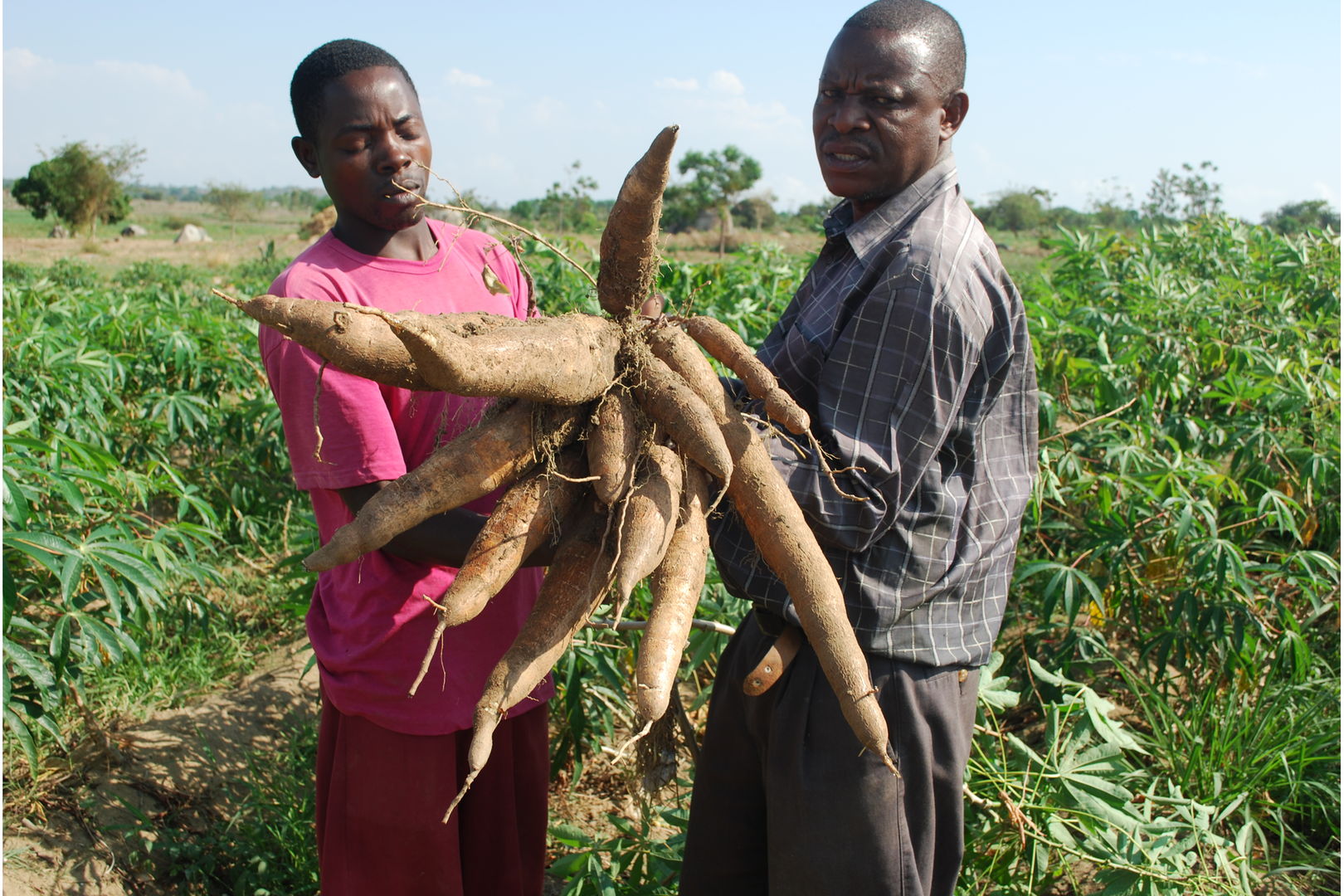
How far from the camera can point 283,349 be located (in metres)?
1.50

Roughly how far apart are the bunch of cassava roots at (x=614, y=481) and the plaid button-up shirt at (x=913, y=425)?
10 cm

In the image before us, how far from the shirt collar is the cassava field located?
67cm

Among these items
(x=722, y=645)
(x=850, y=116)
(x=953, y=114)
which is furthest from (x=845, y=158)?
(x=722, y=645)

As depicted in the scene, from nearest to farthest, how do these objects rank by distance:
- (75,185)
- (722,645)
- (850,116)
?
(850,116) < (722,645) < (75,185)

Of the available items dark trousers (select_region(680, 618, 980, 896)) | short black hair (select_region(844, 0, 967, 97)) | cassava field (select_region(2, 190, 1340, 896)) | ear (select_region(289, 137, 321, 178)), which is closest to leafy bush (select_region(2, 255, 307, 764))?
cassava field (select_region(2, 190, 1340, 896))

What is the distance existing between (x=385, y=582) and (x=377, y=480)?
0.25 m

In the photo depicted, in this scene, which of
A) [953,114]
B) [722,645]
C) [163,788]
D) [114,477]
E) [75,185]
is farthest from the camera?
[75,185]

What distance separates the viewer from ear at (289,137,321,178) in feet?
5.71

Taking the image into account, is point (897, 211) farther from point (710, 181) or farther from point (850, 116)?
point (710, 181)

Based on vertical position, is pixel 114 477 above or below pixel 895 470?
below

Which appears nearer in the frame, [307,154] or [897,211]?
[897,211]

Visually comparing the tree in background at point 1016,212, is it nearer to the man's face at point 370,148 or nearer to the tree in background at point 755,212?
the tree in background at point 755,212

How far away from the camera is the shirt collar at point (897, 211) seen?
4.74 ft

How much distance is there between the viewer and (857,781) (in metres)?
1.46
